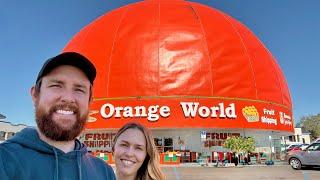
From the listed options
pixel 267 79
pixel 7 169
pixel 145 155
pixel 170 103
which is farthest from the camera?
pixel 267 79

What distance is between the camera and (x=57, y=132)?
217 cm

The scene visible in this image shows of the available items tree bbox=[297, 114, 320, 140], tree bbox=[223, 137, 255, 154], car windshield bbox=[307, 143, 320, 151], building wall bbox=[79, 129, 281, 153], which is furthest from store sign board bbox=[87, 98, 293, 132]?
tree bbox=[297, 114, 320, 140]

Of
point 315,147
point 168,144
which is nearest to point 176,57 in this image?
point 168,144

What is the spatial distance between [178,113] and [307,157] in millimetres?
11424

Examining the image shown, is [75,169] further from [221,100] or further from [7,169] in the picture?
[221,100]

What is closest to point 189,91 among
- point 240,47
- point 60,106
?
point 240,47

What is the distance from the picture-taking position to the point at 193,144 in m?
31.2

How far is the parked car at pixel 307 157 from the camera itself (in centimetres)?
2039

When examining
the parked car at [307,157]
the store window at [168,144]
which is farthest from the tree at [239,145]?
the store window at [168,144]

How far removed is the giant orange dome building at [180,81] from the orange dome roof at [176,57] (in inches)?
3.4

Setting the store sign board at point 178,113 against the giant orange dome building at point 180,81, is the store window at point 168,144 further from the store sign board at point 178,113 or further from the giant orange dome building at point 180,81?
the store sign board at point 178,113

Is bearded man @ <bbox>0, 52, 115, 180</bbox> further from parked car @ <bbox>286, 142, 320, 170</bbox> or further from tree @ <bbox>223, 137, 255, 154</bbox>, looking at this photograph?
tree @ <bbox>223, 137, 255, 154</bbox>

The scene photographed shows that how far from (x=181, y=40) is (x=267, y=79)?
9328mm

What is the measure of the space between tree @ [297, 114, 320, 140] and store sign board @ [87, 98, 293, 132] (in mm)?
63679
